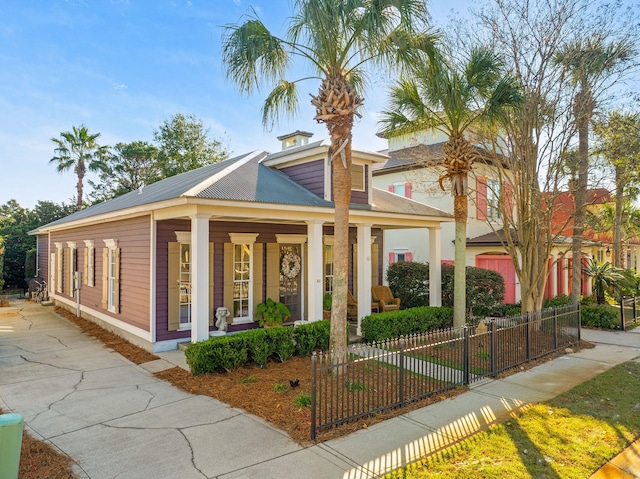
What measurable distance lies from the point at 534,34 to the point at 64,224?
17123 millimetres

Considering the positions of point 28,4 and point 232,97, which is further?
point 28,4

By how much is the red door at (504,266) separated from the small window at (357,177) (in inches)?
277

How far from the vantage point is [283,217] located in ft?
30.1

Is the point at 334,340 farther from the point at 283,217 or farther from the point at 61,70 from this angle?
the point at 61,70

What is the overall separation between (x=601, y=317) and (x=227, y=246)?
12.4m

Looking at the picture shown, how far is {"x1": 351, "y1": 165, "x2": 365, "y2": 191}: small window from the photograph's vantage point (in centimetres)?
1205

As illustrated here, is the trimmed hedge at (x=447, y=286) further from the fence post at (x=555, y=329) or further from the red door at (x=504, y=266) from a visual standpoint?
the fence post at (x=555, y=329)

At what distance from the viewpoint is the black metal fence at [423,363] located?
546 centimetres

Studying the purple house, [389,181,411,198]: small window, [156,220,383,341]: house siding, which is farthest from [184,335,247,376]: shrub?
[389,181,411,198]: small window

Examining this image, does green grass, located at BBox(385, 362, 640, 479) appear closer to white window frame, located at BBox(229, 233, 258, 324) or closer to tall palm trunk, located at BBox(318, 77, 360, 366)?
tall palm trunk, located at BBox(318, 77, 360, 366)

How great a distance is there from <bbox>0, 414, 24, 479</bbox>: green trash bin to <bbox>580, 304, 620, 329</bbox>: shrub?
15307mm

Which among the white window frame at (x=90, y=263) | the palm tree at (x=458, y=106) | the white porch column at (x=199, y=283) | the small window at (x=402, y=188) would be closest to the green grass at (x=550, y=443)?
the palm tree at (x=458, y=106)

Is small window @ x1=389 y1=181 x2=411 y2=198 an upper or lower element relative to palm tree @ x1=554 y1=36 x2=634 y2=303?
lower

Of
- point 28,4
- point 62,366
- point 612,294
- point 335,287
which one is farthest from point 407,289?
point 28,4
